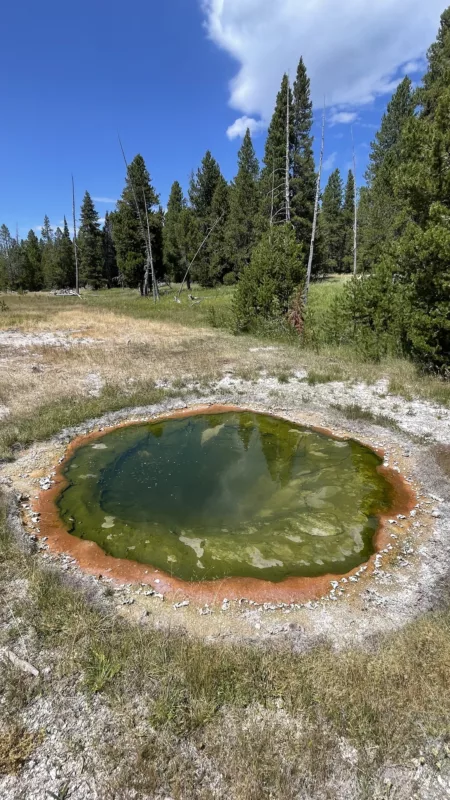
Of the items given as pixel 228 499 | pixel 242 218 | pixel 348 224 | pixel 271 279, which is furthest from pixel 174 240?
pixel 228 499

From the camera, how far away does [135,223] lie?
44031 mm

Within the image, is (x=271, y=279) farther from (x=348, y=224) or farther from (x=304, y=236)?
(x=348, y=224)

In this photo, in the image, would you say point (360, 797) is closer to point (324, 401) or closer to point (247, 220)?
point (324, 401)

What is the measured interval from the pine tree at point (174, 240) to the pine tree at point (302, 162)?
50.8 feet

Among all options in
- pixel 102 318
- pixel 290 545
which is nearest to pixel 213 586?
pixel 290 545

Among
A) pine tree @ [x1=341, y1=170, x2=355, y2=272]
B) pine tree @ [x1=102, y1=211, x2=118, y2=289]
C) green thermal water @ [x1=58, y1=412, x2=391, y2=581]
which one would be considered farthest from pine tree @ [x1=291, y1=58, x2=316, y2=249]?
pine tree @ [x1=102, y1=211, x2=118, y2=289]

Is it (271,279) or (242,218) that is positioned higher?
(242,218)

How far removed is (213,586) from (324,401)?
27.5 feet

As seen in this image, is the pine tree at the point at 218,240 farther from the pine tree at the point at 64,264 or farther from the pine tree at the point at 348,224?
the pine tree at the point at 64,264

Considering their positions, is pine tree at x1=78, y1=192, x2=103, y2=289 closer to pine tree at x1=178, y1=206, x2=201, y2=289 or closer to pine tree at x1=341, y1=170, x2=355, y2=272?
pine tree at x1=178, y1=206, x2=201, y2=289

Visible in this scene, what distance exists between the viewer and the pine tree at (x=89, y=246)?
54.2 metres

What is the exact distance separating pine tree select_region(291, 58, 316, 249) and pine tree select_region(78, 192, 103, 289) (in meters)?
31.1

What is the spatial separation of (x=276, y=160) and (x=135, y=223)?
656 inches

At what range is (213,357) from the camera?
18.3 metres
